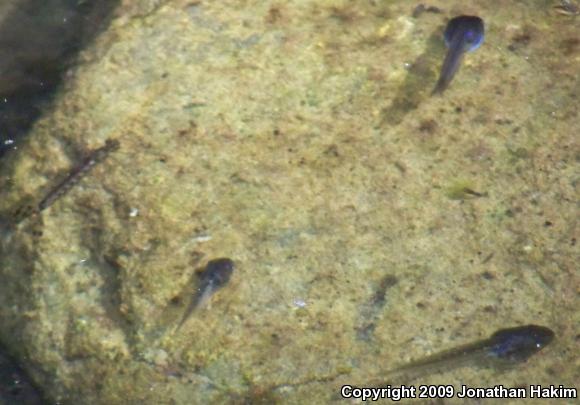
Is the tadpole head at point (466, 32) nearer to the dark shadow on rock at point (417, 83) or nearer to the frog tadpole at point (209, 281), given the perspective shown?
the dark shadow on rock at point (417, 83)

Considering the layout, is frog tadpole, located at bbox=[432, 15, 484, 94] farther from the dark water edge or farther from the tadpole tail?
the dark water edge

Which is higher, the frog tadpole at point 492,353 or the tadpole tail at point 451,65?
the tadpole tail at point 451,65

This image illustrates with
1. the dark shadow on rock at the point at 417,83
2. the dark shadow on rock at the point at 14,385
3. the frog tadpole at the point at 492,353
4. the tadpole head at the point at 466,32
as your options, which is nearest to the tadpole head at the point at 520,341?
the frog tadpole at the point at 492,353

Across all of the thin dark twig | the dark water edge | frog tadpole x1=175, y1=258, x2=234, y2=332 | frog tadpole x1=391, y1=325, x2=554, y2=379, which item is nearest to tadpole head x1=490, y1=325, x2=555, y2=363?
frog tadpole x1=391, y1=325, x2=554, y2=379

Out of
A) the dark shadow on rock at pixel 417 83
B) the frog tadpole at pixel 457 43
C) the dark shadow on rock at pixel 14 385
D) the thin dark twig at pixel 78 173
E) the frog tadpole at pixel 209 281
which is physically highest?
the frog tadpole at pixel 457 43

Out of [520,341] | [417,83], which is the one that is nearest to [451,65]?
[417,83]

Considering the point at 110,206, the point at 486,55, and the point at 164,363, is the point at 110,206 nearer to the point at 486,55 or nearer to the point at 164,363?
the point at 164,363

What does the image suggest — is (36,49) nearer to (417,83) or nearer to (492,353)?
(417,83)
